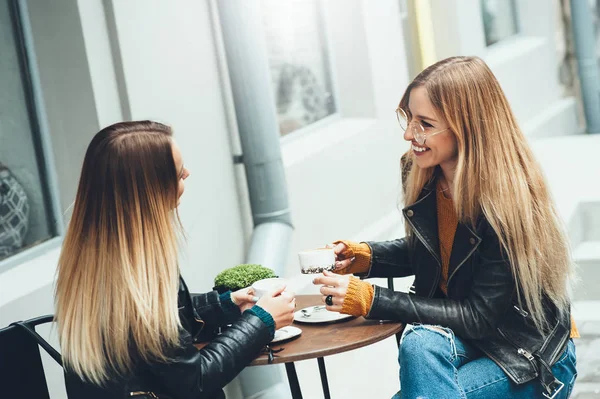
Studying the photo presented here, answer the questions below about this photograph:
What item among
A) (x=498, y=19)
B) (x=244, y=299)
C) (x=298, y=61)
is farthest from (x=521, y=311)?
(x=498, y=19)

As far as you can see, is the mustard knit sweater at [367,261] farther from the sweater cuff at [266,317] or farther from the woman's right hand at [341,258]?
the sweater cuff at [266,317]

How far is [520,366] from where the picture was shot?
271cm

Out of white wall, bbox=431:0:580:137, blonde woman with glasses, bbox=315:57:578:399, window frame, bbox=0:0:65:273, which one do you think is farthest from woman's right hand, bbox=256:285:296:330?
white wall, bbox=431:0:580:137

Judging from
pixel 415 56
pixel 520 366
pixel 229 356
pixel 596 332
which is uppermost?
pixel 415 56

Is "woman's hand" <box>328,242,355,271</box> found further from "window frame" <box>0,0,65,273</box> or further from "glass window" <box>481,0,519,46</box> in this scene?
"glass window" <box>481,0,519,46</box>

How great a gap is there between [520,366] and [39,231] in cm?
194

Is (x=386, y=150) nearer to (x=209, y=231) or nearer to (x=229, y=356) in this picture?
(x=209, y=231)

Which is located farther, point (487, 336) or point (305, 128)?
point (305, 128)

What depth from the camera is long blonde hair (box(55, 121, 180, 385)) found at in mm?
2359

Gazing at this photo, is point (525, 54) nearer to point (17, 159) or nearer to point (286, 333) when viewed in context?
point (17, 159)

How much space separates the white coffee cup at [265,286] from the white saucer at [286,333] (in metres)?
0.12

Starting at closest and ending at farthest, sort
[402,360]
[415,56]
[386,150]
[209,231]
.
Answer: [402,360]
[209,231]
[386,150]
[415,56]

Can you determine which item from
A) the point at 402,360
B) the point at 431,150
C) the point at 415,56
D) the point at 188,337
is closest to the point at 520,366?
the point at 402,360

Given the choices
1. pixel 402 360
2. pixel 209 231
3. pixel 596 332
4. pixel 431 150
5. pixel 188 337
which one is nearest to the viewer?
pixel 188 337
